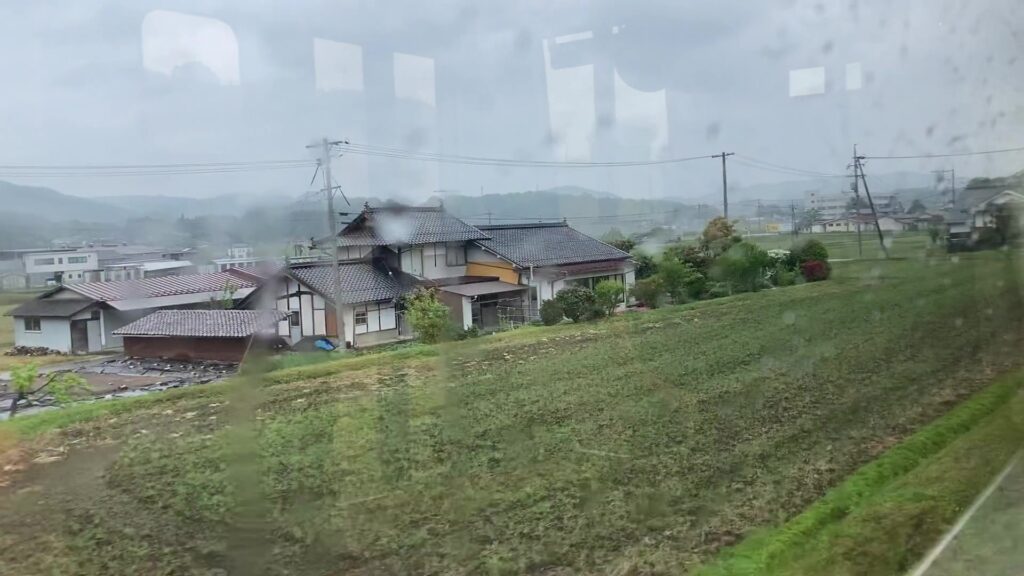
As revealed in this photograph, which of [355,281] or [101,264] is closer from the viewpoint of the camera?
[101,264]

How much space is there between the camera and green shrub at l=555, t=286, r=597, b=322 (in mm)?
2699

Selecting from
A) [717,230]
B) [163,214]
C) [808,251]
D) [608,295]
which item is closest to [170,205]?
[163,214]

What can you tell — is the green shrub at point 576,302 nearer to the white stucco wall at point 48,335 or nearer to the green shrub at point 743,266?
the green shrub at point 743,266

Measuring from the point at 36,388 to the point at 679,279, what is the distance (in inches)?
98.6

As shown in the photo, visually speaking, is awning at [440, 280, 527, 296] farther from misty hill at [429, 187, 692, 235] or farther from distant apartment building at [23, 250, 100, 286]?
distant apartment building at [23, 250, 100, 286]

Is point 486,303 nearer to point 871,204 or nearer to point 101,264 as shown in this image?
point 101,264

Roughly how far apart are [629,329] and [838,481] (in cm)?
90

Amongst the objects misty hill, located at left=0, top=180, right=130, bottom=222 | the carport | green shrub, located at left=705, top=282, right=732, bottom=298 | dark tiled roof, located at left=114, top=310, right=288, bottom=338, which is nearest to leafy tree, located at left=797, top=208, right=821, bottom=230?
green shrub, located at left=705, top=282, right=732, bottom=298

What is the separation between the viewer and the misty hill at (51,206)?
4.93 feet

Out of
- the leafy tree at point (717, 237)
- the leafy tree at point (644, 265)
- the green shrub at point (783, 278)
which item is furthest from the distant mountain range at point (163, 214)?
the green shrub at point (783, 278)

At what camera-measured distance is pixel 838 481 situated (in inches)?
106

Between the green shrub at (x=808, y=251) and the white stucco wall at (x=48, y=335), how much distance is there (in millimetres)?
3491

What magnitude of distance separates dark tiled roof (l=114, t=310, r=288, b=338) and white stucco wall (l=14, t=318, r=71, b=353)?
98 millimetres

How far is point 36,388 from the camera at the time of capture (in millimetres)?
1530
